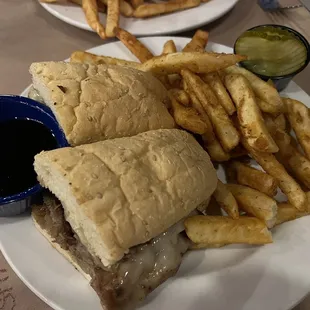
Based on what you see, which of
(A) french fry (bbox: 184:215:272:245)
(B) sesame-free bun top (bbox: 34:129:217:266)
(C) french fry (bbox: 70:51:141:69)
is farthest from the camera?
(C) french fry (bbox: 70:51:141:69)

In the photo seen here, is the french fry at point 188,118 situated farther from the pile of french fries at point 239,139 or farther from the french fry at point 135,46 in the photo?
the french fry at point 135,46

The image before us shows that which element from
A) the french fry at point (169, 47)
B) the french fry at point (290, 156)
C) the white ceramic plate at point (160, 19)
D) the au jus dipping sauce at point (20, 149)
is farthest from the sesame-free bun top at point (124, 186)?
the white ceramic plate at point (160, 19)

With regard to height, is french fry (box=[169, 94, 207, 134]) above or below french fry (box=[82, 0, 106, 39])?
below

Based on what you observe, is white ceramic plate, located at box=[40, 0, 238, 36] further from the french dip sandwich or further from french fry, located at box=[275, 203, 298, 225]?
french fry, located at box=[275, 203, 298, 225]

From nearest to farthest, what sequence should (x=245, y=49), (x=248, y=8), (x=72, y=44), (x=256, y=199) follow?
1. (x=256, y=199)
2. (x=245, y=49)
3. (x=72, y=44)
4. (x=248, y=8)

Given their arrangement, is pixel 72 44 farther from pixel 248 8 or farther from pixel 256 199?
pixel 256 199

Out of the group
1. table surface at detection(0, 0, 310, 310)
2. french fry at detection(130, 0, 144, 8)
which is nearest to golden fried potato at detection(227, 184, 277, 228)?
table surface at detection(0, 0, 310, 310)

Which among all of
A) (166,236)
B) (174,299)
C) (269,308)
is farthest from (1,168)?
(269,308)
